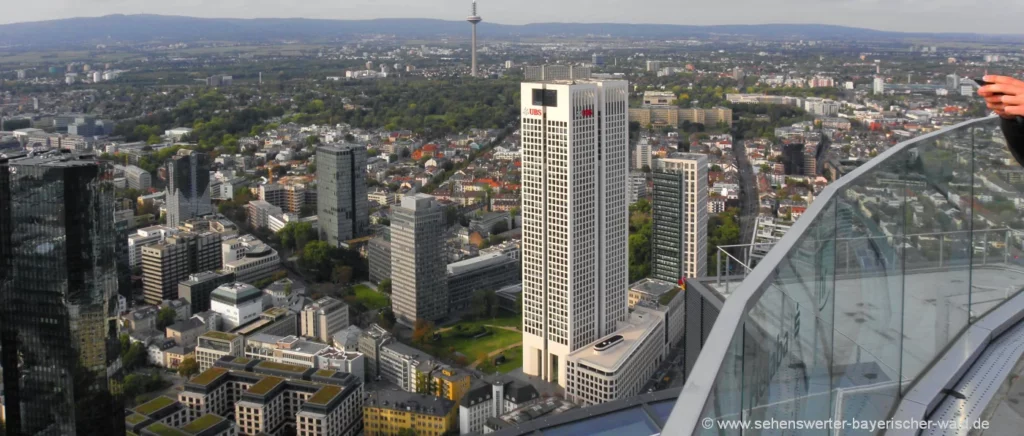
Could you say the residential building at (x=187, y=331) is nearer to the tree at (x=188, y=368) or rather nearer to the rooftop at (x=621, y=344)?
the tree at (x=188, y=368)

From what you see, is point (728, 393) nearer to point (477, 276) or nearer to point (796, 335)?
point (796, 335)

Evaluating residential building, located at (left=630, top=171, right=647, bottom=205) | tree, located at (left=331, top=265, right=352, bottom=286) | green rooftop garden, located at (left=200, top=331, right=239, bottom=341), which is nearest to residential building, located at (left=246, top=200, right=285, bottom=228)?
tree, located at (left=331, top=265, right=352, bottom=286)

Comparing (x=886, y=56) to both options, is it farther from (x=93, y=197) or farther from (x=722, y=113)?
(x=93, y=197)

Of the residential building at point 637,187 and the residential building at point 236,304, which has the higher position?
the residential building at point 637,187

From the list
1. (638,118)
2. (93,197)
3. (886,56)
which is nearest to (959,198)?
(93,197)

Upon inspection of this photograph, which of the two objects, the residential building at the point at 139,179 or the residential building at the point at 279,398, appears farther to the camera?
the residential building at the point at 139,179

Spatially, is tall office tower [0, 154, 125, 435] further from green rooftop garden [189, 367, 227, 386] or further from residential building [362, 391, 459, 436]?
residential building [362, 391, 459, 436]

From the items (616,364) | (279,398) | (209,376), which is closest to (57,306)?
(209,376)

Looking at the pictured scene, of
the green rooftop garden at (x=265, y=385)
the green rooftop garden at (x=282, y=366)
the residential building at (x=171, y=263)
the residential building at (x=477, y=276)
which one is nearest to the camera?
the green rooftop garden at (x=265, y=385)

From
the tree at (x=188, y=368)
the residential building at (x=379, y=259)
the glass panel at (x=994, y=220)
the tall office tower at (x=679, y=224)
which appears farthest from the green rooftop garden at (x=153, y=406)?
the glass panel at (x=994, y=220)
